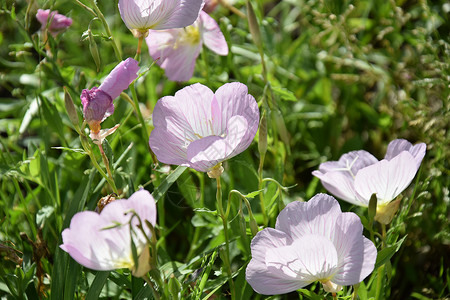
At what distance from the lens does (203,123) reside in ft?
3.08

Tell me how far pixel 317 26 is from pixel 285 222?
1.05 metres

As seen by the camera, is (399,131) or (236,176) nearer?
(236,176)

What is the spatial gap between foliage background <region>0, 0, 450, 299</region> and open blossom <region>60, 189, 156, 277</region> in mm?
177

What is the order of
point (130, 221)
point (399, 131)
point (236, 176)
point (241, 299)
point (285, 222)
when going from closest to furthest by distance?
point (130, 221) → point (285, 222) → point (241, 299) → point (236, 176) → point (399, 131)

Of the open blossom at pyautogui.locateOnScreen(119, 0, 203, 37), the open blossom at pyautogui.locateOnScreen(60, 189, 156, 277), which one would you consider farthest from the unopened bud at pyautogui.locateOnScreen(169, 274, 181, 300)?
the open blossom at pyautogui.locateOnScreen(119, 0, 203, 37)

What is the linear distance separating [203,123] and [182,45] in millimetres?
421

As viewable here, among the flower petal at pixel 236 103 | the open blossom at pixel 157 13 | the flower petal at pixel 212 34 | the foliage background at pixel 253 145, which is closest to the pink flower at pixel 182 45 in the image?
the flower petal at pixel 212 34

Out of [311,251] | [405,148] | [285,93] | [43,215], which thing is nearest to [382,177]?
[405,148]

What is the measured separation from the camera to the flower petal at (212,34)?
4.21ft

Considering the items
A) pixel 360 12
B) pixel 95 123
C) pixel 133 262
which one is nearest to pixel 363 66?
pixel 360 12

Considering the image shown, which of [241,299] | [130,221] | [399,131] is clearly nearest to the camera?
[130,221]

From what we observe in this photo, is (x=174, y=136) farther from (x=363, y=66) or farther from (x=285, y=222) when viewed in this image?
(x=363, y=66)

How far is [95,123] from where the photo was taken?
0.91 m

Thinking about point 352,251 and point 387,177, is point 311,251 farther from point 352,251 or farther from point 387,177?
point 387,177
